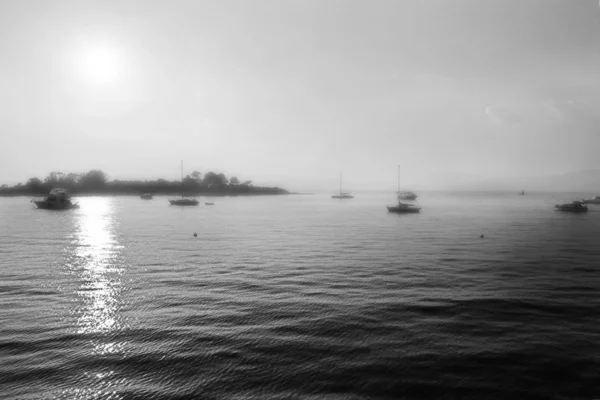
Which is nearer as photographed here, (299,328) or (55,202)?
(299,328)

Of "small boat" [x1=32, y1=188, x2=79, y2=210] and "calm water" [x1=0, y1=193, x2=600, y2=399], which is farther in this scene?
"small boat" [x1=32, y1=188, x2=79, y2=210]

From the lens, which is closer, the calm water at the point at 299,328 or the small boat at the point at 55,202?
the calm water at the point at 299,328

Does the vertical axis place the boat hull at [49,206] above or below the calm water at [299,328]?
above

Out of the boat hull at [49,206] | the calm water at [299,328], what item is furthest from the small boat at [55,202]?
the calm water at [299,328]

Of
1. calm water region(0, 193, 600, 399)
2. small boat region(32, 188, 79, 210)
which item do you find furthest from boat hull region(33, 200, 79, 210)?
calm water region(0, 193, 600, 399)

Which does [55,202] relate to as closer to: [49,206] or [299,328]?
[49,206]

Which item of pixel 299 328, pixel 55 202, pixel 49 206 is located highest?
pixel 55 202

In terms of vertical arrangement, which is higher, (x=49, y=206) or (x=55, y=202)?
(x=55, y=202)

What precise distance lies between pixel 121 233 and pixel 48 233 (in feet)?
36.1

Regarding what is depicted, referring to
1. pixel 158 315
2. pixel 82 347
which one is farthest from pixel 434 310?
pixel 82 347

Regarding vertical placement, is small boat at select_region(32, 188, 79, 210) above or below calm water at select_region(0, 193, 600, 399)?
above

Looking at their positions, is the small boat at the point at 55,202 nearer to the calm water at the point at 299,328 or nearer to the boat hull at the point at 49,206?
the boat hull at the point at 49,206

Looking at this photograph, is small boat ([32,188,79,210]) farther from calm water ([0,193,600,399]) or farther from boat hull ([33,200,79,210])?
calm water ([0,193,600,399])

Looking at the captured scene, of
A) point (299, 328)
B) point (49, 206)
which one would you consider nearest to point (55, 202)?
point (49, 206)
